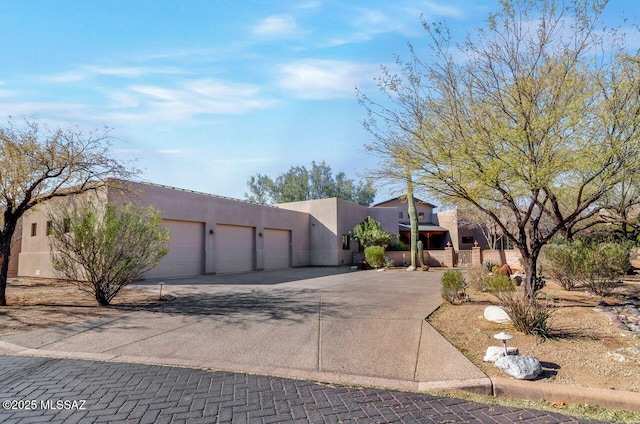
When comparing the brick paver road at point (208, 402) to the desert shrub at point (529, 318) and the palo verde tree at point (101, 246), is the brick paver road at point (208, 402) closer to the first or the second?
the desert shrub at point (529, 318)

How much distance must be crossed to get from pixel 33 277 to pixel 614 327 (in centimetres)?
2117

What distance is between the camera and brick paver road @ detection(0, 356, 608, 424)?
3.61 meters

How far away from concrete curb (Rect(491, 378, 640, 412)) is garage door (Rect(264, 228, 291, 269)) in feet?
61.3

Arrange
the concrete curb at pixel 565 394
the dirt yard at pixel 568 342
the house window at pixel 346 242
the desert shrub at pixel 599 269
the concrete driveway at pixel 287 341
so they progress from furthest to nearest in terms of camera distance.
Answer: the house window at pixel 346 242, the desert shrub at pixel 599 269, the concrete driveway at pixel 287 341, the dirt yard at pixel 568 342, the concrete curb at pixel 565 394

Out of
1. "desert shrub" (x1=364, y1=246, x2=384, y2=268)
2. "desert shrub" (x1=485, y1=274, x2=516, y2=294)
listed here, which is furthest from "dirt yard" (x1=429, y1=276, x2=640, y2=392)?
"desert shrub" (x1=364, y1=246, x2=384, y2=268)

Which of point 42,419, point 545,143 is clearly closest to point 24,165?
point 42,419

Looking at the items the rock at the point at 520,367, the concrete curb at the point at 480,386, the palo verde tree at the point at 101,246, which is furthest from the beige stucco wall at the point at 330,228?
the rock at the point at 520,367

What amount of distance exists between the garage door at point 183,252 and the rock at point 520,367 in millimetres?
14310

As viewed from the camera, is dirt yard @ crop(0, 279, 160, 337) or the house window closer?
dirt yard @ crop(0, 279, 160, 337)

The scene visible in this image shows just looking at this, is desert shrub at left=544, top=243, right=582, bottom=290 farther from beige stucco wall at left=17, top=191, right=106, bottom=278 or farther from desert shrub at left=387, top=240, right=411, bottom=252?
beige stucco wall at left=17, top=191, right=106, bottom=278

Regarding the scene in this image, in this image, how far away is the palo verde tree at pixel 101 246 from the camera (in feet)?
30.8

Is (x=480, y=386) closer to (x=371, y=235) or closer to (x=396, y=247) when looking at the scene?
(x=371, y=235)

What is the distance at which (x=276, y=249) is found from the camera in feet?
76.7

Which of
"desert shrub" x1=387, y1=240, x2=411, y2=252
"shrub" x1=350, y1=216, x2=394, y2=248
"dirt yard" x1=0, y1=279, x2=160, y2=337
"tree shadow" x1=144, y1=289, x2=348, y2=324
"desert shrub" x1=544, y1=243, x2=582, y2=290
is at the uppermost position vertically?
"shrub" x1=350, y1=216, x2=394, y2=248
